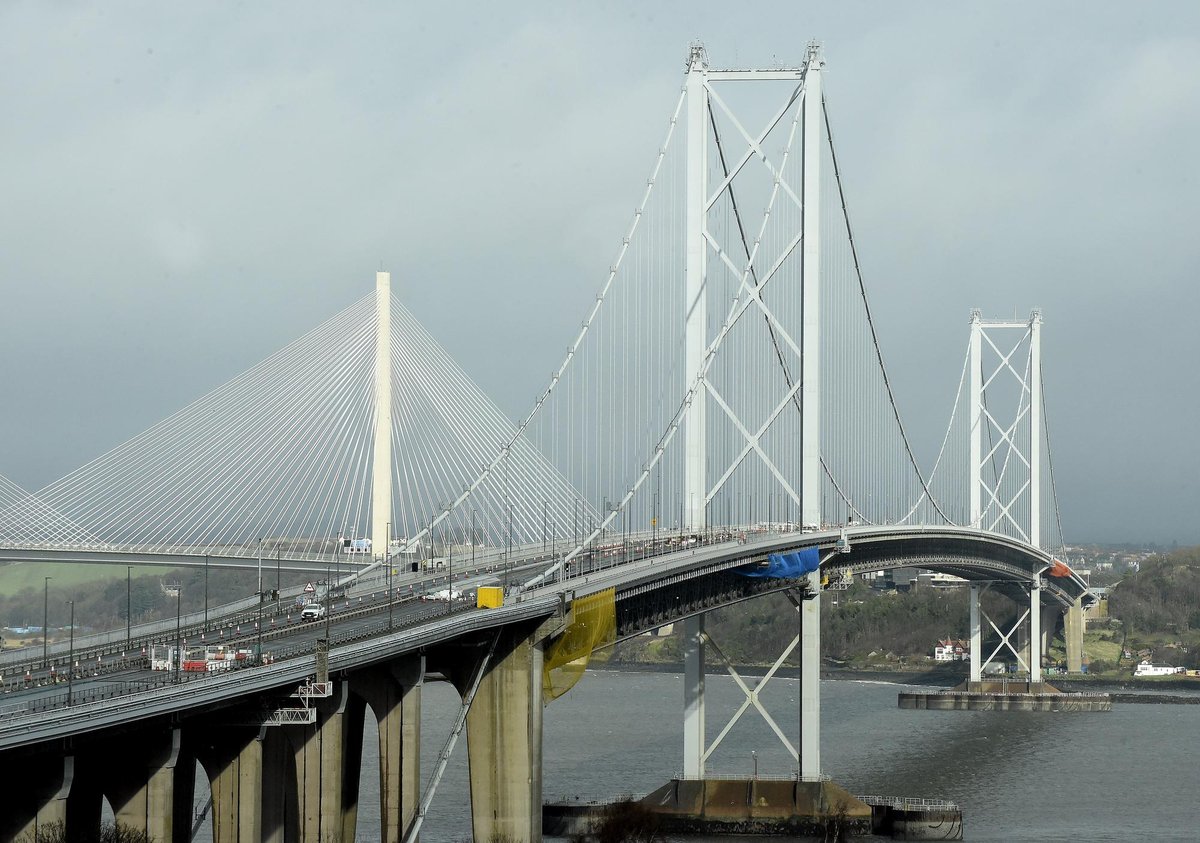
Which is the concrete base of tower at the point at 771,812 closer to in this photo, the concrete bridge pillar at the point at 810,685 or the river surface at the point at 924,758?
the concrete bridge pillar at the point at 810,685

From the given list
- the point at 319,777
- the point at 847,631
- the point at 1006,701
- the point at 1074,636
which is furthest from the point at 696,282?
the point at 847,631

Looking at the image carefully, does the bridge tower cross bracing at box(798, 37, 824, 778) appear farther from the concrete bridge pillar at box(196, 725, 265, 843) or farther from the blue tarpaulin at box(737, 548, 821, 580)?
the concrete bridge pillar at box(196, 725, 265, 843)

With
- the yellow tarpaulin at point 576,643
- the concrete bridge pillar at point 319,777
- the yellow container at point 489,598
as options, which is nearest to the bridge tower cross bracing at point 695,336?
the yellow tarpaulin at point 576,643

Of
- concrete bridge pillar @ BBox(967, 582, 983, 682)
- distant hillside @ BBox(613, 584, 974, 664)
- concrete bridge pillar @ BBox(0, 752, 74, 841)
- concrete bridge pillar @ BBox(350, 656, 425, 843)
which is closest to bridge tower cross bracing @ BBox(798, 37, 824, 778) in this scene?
concrete bridge pillar @ BBox(350, 656, 425, 843)

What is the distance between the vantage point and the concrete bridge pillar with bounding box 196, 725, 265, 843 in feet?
91.2

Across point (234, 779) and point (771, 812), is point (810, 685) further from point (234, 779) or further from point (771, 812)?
point (234, 779)

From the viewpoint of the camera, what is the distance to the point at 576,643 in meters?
35.3

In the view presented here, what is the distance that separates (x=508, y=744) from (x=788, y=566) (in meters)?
13.6

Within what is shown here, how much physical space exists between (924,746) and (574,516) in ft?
77.7

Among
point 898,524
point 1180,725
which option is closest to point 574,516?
point 898,524

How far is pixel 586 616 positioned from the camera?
3528 cm

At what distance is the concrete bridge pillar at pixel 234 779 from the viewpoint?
27797mm

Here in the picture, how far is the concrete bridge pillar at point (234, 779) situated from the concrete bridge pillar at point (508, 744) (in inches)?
228

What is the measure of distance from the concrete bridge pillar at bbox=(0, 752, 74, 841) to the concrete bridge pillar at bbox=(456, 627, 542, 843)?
10561 millimetres
